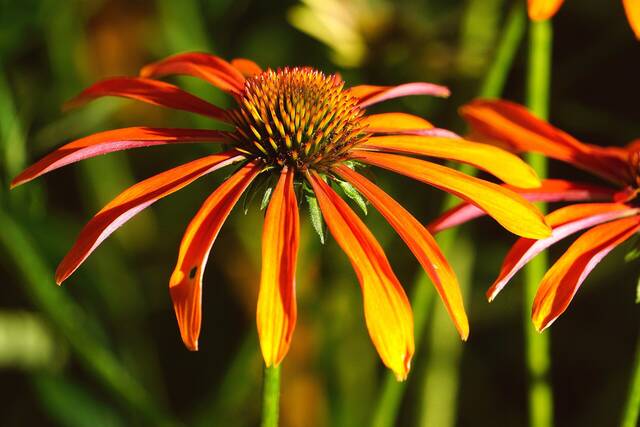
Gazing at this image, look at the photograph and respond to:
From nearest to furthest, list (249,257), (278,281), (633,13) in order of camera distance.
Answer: (278,281), (633,13), (249,257)

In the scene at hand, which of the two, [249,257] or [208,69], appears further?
[249,257]

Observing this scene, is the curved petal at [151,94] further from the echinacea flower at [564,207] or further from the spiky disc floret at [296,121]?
the echinacea flower at [564,207]

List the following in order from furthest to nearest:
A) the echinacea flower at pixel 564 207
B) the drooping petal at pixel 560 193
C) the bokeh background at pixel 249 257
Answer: the bokeh background at pixel 249 257 → the drooping petal at pixel 560 193 → the echinacea flower at pixel 564 207

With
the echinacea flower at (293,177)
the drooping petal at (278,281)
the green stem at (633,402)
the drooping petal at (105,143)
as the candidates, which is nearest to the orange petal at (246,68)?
the echinacea flower at (293,177)

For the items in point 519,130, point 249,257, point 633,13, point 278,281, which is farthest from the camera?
point 249,257

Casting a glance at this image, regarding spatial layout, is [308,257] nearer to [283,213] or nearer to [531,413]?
[531,413]

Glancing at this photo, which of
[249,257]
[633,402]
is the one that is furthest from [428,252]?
[249,257]

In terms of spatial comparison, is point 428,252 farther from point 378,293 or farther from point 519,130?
point 519,130

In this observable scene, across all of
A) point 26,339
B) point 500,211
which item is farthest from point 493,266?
point 500,211
